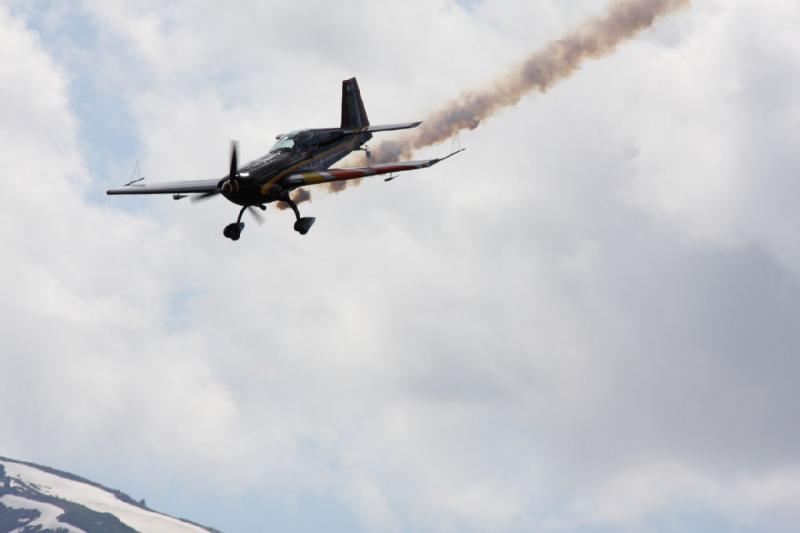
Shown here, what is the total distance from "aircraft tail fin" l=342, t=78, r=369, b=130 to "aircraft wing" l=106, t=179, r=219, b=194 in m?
12.4

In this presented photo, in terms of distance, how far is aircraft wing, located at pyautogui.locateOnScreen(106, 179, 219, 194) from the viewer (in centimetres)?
5766

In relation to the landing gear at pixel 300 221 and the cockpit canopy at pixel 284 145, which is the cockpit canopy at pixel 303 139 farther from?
the landing gear at pixel 300 221

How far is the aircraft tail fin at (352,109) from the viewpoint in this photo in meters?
68.6

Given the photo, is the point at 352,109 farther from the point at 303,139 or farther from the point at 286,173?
the point at 286,173

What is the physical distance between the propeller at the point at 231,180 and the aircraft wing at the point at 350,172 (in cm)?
356

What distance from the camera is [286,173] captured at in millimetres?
57375

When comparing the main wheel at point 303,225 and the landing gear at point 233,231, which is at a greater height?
the main wheel at point 303,225

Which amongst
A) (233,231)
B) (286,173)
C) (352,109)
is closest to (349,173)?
(286,173)

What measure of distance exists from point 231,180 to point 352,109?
16.8 m

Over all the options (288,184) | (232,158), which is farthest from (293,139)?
(232,158)

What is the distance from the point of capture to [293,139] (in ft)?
196

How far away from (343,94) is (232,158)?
59.3ft

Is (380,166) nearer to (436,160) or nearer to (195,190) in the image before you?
(436,160)

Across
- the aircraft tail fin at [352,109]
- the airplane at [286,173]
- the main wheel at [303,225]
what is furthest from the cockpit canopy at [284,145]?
the aircraft tail fin at [352,109]
